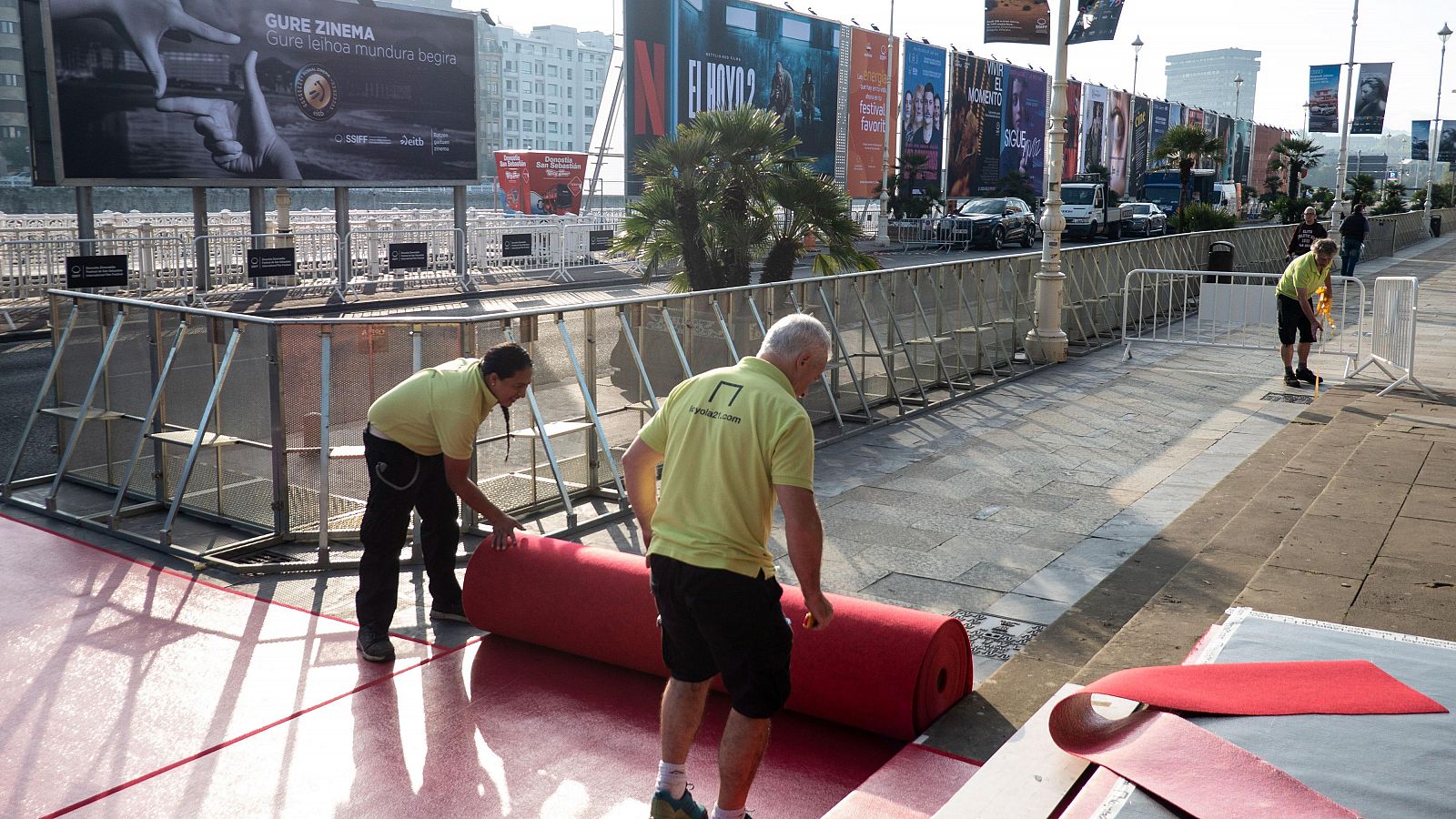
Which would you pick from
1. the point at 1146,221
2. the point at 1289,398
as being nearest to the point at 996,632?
the point at 1289,398

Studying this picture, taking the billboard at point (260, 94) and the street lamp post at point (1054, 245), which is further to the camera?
the billboard at point (260, 94)

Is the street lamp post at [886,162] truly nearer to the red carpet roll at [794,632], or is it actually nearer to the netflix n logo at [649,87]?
the netflix n logo at [649,87]

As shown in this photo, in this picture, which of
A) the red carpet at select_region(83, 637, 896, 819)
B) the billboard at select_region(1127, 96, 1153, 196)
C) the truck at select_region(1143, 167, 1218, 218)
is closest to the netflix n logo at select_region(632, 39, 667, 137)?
the truck at select_region(1143, 167, 1218, 218)

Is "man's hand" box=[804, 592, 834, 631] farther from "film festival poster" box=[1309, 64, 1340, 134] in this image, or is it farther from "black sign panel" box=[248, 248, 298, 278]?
"film festival poster" box=[1309, 64, 1340, 134]

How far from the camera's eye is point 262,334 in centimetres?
739

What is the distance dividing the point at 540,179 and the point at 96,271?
18568 millimetres

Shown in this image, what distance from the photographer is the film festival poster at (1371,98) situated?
3850 cm

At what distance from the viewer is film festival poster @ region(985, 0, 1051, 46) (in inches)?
656

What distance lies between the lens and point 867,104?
138 feet

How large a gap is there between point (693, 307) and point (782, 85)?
101 ft

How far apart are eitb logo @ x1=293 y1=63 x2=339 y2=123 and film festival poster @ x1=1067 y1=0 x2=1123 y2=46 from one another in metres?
13.3

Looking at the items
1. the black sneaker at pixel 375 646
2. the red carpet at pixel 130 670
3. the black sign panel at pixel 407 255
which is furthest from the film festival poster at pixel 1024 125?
the black sneaker at pixel 375 646

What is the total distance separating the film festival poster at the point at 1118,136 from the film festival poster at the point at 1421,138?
47.3 ft

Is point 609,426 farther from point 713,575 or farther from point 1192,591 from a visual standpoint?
point 713,575
